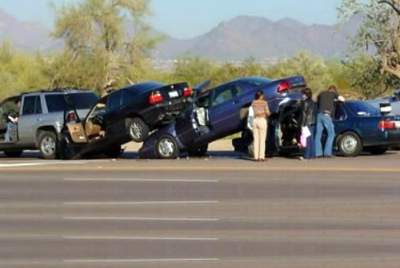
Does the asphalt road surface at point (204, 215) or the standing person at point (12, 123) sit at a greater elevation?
the standing person at point (12, 123)

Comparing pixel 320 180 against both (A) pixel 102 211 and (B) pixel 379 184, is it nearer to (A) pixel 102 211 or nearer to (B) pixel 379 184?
(B) pixel 379 184

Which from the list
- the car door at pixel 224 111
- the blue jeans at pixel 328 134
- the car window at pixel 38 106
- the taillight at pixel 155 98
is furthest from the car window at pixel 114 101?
the blue jeans at pixel 328 134

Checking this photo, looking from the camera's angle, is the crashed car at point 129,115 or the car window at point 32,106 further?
the car window at point 32,106

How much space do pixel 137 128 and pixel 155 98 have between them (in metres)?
0.98

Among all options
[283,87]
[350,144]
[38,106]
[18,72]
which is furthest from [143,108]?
[18,72]

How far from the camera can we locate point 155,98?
26000 mm

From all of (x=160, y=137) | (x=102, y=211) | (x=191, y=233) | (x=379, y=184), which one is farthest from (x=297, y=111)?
(x=191, y=233)

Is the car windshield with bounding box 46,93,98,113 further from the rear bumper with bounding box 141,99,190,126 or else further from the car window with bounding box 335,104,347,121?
the car window with bounding box 335,104,347,121

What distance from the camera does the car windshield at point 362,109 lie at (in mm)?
24984

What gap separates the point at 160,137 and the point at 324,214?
458 inches

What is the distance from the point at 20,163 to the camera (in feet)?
90.7

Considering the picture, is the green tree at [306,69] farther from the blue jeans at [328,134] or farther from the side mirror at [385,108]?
the blue jeans at [328,134]

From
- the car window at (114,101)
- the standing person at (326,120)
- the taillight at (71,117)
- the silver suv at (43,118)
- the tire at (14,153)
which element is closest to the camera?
the standing person at (326,120)

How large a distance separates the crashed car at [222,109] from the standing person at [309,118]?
0.33 meters
